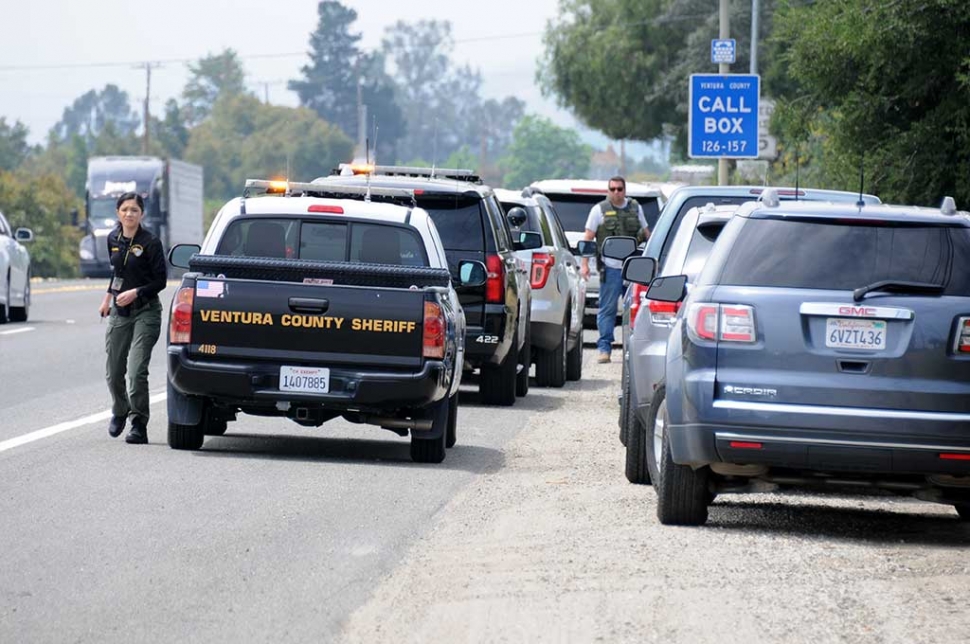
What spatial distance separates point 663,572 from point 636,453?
11.2 ft

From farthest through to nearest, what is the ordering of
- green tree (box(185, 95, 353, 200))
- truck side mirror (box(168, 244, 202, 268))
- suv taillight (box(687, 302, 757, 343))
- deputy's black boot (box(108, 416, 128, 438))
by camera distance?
green tree (box(185, 95, 353, 200)) → deputy's black boot (box(108, 416, 128, 438)) → truck side mirror (box(168, 244, 202, 268)) → suv taillight (box(687, 302, 757, 343))

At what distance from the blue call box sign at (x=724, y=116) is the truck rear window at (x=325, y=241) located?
16408 mm

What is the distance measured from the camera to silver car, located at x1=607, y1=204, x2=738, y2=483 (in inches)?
478

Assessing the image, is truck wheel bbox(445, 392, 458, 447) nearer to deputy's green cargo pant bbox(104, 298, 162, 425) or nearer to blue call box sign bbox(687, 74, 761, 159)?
deputy's green cargo pant bbox(104, 298, 162, 425)

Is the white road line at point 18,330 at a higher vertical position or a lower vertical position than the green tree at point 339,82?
lower

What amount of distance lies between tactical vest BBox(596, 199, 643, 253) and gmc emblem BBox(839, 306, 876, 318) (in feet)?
42.4

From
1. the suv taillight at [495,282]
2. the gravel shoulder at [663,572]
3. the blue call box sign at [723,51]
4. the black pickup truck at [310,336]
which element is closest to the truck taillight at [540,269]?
the suv taillight at [495,282]

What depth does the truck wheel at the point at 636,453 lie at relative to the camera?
12.4m

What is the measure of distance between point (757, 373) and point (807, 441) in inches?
15.9

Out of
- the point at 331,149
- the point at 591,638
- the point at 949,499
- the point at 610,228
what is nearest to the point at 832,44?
the point at 610,228

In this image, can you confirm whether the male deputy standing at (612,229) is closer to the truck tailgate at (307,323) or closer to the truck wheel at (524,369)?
the truck wheel at (524,369)

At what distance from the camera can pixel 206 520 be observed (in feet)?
34.8

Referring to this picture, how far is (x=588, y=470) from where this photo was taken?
13492mm

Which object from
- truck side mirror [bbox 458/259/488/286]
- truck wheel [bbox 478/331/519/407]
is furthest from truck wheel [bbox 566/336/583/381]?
truck side mirror [bbox 458/259/488/286]
